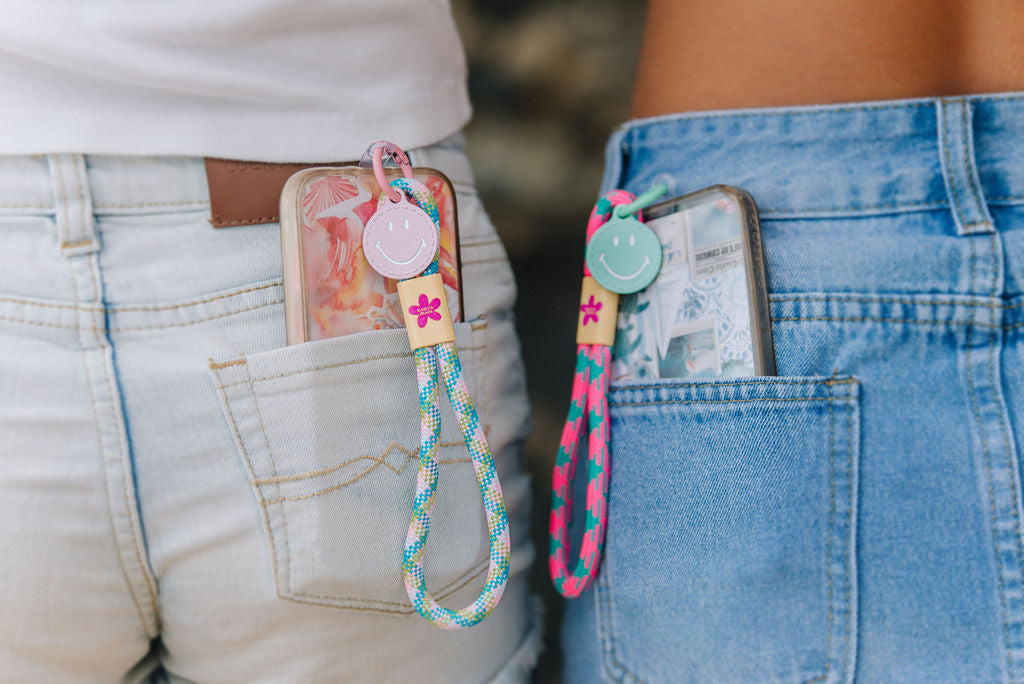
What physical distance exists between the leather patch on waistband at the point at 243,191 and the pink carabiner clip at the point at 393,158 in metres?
0.08

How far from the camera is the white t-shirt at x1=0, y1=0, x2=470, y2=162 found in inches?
21.5

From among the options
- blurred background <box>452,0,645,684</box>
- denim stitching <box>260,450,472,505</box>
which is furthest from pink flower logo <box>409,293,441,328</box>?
blurred background <box>452,0,645,684</box>

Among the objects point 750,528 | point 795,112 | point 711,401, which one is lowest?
point 750,528

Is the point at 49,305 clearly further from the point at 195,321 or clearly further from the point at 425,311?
the point at 425,311

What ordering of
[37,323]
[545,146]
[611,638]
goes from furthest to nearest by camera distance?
1. [545,146]
2. [611,638]
3. [37,323]

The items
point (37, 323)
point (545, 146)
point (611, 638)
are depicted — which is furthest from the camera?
point (545, 146)

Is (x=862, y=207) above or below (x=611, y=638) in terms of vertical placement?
above

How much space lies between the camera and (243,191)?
1.94ft

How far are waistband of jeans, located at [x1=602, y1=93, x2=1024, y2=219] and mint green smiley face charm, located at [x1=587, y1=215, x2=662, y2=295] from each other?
66 mm

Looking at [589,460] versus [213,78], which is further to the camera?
[589,460]

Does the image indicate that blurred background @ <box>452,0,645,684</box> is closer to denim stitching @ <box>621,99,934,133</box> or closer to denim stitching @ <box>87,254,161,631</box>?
denim stitching @ <box>621,99,934,133</box>

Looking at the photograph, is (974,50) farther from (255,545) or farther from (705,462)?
(255,545)

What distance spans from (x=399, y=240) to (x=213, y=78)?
0.61ft

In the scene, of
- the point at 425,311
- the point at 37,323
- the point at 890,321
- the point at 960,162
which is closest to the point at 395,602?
the point at 425,311
